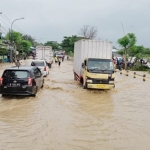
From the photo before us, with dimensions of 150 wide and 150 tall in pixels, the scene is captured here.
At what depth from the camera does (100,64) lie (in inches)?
560

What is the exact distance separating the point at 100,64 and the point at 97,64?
0.17 metres

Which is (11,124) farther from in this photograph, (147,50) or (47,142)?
(147,50)

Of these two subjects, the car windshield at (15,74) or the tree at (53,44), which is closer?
the car windshield at (15,74)

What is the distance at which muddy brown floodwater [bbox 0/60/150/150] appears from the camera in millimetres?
6277

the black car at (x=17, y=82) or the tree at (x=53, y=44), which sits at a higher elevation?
the tree at (x=53, y=44)

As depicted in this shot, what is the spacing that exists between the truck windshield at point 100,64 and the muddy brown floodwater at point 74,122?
1.76 metres

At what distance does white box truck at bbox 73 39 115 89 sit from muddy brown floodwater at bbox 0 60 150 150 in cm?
87

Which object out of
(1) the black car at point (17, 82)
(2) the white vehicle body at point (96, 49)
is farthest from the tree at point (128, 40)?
(1) the black car at point (17, 82)

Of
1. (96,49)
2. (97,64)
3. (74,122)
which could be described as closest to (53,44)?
(96,49)

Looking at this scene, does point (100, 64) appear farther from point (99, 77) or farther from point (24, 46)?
point (24, 46)

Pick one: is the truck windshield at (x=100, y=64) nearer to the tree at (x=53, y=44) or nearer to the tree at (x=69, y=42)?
the tree at (x=69, y=42)

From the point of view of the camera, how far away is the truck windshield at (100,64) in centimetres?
1404

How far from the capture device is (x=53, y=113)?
→ 30.4ft

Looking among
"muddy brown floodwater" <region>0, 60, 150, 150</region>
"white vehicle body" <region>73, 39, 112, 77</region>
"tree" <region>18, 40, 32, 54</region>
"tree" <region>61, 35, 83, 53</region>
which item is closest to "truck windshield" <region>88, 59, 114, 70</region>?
"white vehicle body" <region>73, 39, 112, 77</region>
